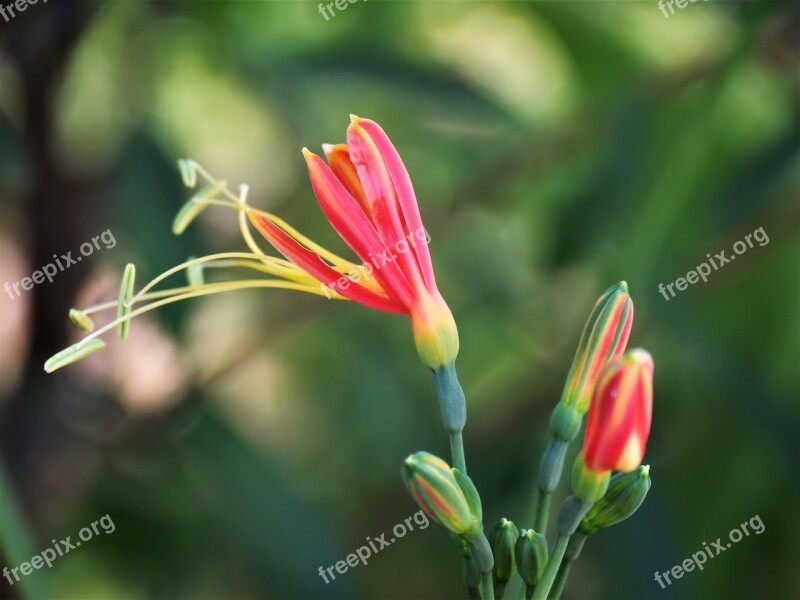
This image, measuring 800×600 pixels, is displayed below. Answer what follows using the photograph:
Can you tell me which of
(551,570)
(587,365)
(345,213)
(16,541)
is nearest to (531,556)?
(551,570)

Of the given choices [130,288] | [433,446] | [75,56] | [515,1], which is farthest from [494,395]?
[130,288]

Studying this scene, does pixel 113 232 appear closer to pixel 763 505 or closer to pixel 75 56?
pixel 75 56

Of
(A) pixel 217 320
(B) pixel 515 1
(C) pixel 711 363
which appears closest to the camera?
(C) pixel 711 363

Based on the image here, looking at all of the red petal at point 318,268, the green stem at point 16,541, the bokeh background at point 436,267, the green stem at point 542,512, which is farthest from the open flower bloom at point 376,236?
the bokeh background at point 436,267

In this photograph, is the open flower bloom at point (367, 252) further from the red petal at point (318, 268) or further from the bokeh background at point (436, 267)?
the bokeh background at point (436, 267)

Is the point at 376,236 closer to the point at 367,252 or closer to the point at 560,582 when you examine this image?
the point at 367,252
